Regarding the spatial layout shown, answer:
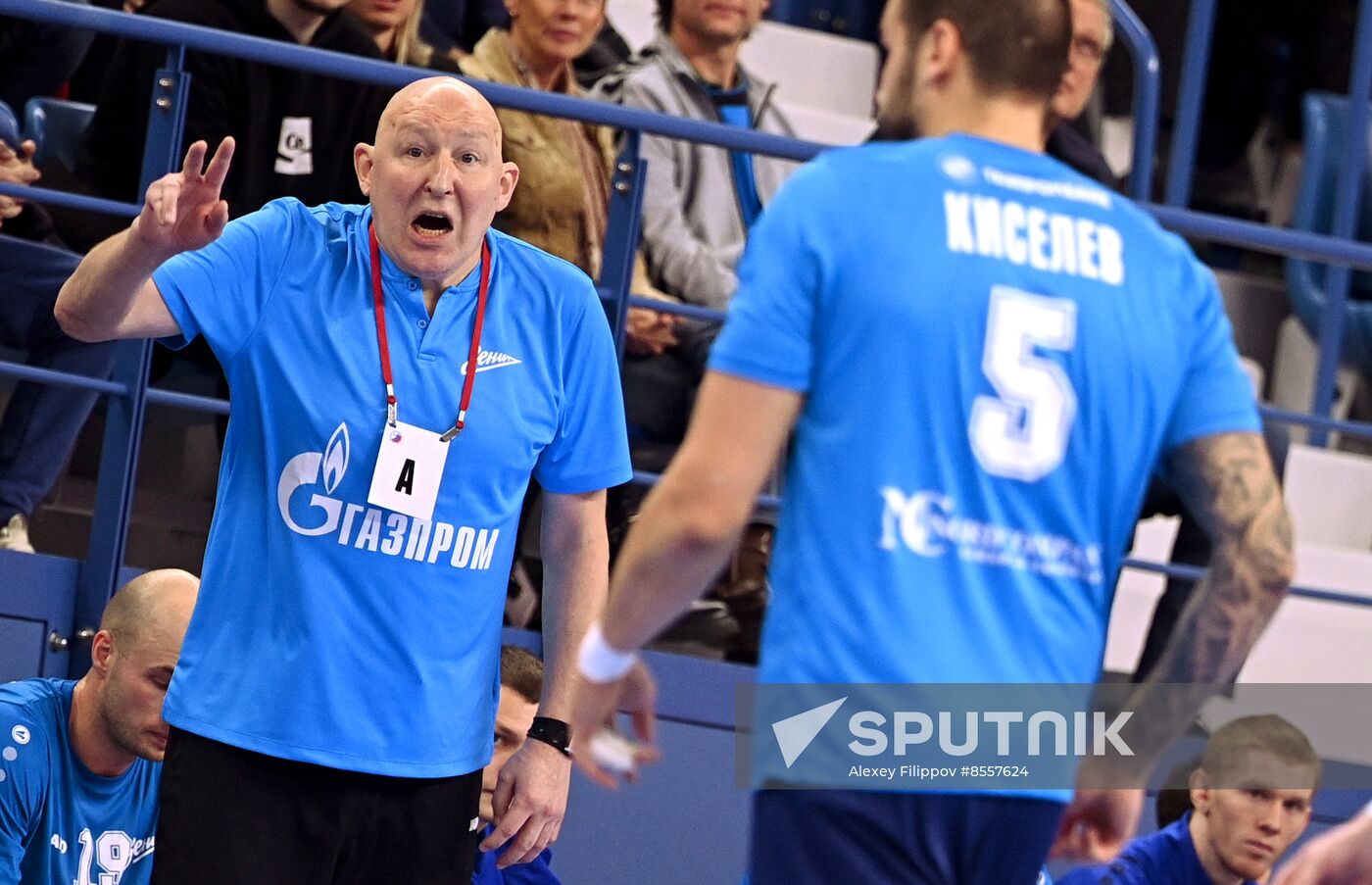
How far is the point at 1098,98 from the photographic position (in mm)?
6902

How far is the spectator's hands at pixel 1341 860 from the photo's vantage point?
1.95 m

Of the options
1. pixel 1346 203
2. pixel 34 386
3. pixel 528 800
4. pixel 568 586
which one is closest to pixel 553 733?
pixel 528 800

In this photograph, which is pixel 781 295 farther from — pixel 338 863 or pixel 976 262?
pixel 338 863

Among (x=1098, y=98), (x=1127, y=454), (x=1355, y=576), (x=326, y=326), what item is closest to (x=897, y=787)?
(x=1127, y=454)

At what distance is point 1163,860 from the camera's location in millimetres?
4254

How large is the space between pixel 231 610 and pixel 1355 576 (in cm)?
447

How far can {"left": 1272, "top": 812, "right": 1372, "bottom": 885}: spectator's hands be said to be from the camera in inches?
76.7

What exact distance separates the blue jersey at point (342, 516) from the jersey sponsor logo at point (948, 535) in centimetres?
93

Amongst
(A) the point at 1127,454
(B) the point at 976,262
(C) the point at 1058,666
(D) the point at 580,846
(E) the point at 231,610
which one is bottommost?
(D) the point at 580,846

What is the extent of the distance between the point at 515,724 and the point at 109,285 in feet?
5.24

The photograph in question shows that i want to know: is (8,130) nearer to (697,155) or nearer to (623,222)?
(623,222)

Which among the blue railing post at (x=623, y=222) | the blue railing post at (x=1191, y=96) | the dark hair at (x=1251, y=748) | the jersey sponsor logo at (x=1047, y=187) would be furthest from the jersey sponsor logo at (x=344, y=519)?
→ the blue railing post at (x=1191, y=96)

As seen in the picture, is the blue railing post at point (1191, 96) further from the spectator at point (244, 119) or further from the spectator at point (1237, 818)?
the spectator at point (244, 119)

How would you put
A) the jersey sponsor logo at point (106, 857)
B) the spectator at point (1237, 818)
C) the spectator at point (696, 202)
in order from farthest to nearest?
the spectator at point (696, 202), the spectator at point (1237, 818), the jersey sponsor logo at point (106, 857)
